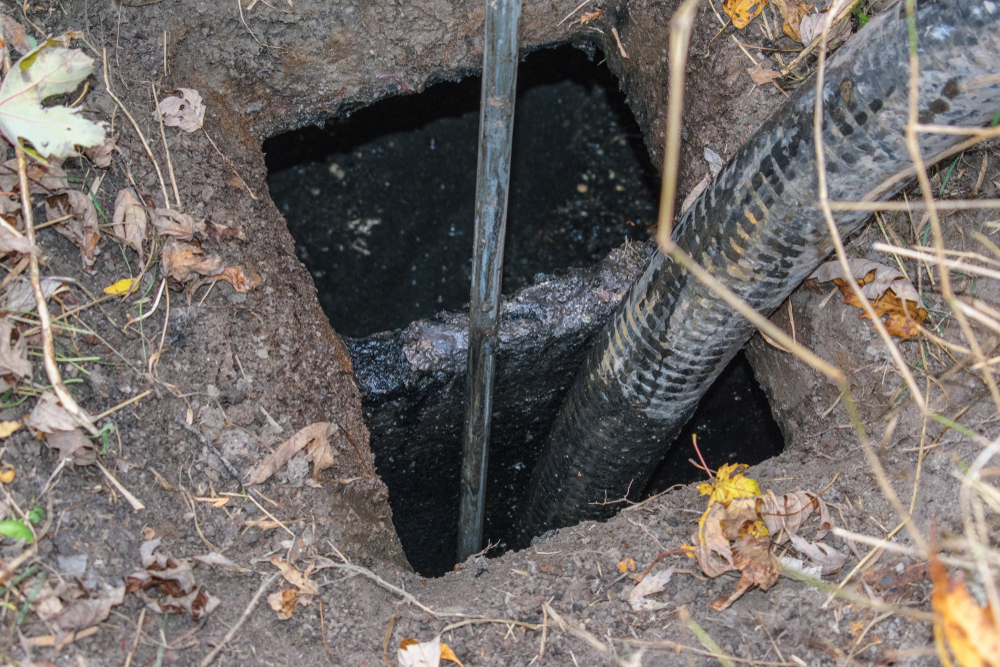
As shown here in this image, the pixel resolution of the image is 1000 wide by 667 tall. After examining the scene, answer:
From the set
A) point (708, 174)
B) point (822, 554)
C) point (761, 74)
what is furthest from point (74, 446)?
point (761, 74)

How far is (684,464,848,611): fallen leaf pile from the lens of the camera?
1.43 meters

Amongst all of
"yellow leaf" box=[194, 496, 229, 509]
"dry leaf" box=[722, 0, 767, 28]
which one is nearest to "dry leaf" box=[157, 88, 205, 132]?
"yellow leaf" box=[194, 496, 229, 509]

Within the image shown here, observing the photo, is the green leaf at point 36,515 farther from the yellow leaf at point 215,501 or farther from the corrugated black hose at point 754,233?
the corrugated black hose at point 754,233

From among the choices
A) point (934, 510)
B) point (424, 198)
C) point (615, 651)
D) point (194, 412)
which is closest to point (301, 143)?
point (424, 198)

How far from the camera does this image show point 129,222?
156cm

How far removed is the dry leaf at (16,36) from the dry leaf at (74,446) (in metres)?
0.88

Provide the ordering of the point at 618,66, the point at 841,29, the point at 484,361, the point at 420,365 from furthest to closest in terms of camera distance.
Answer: the point at 618,66 < the point at 420,365 < the point at 484,361 < the point at 841,29

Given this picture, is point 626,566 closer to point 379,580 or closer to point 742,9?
point 379,580

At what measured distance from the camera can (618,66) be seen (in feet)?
7.68

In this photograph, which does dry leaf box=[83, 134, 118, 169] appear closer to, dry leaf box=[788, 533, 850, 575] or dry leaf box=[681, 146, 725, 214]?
dry leaf box=[681, 146, 725, 214]

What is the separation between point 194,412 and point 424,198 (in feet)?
6.62

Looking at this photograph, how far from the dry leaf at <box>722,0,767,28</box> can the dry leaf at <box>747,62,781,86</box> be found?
0.13 metres

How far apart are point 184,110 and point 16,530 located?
1101 mm

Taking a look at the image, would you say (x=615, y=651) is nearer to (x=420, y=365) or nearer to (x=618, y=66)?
(x=420, y=365)
